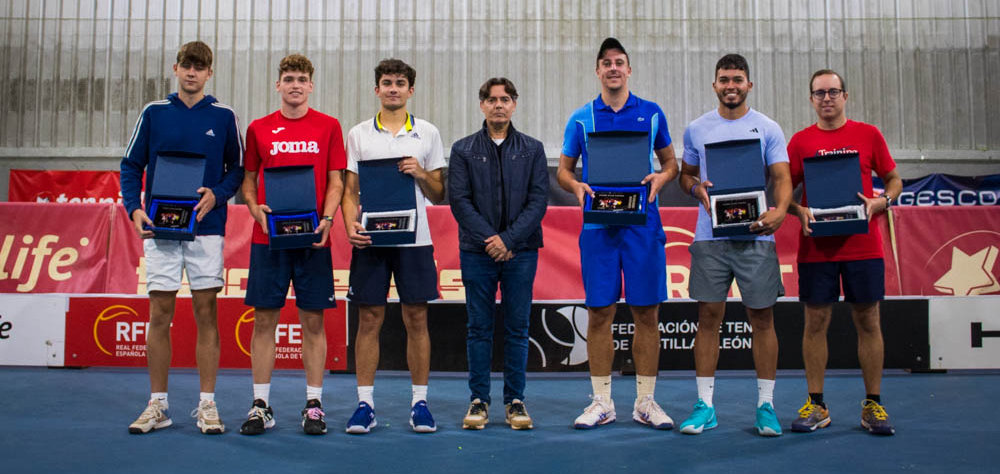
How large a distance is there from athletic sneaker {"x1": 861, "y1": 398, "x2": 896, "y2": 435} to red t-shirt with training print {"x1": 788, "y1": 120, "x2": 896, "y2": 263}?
784mm

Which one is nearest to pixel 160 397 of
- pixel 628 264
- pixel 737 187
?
pixel 628 264

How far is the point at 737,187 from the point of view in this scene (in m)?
3.54

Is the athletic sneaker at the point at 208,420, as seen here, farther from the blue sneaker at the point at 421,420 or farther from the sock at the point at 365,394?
the blue sneaker at the point at 421,420

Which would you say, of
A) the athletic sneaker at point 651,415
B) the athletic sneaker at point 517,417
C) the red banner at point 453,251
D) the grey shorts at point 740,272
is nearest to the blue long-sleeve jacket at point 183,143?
the athletic sneaker at point 517,417

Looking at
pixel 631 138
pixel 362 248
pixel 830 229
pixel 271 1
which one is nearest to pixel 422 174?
pixel 362 248

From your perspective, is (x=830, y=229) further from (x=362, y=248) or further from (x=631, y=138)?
(x=362, y=248)

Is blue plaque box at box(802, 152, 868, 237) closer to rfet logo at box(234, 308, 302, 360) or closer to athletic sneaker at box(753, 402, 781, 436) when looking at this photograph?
athletic sneaker at box(753, 402, 781, 436)

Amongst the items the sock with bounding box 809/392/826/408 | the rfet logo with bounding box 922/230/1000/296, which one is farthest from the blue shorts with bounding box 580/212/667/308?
the rfet logo with bounding box 922/230/1000/296

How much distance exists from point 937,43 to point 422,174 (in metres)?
12.5

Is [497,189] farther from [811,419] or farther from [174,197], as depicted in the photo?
[811,419]

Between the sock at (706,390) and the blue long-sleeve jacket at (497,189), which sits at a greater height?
the blue long-sleeve jacket at (497,189)

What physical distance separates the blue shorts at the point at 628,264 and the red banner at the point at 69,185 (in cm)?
1069

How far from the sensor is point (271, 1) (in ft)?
40.9

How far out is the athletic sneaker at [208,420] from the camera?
3.44m
